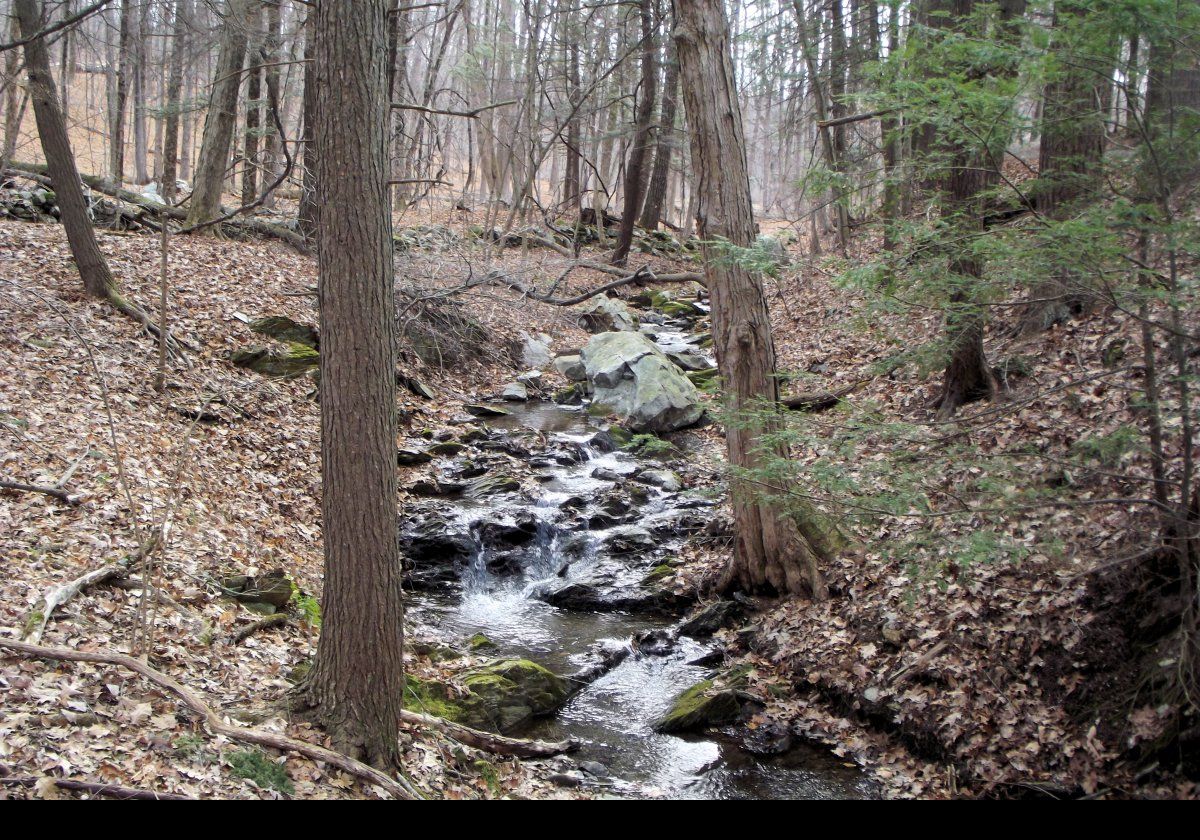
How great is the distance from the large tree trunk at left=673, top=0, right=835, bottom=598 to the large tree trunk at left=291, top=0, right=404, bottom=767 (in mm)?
3641

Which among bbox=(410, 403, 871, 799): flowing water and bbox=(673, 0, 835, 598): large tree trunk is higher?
bbox=(673, 0, 835, 598): large tree trunk

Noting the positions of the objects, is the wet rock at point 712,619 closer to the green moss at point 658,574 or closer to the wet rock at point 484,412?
the green moss at point 658,574

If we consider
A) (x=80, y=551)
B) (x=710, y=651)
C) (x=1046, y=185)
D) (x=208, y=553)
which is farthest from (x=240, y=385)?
(x=1046, y=185)

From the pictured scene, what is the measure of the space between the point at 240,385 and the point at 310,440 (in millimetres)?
1247

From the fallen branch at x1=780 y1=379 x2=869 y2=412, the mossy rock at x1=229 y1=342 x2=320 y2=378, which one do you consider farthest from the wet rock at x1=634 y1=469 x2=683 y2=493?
the mossy rock at x1=229 y1=342 x2=320 y2=378

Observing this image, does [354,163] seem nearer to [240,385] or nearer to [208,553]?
[208,553]

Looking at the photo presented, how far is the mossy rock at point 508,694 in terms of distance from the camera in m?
6.51

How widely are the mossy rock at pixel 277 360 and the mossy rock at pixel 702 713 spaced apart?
7.84 meters

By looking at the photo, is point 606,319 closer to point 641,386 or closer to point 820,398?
point 641,386

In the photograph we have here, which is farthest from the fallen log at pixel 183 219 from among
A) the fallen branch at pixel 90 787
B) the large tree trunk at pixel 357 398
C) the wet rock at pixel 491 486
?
the fallen branch at pixel 90 787

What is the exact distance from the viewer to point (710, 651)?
800cm

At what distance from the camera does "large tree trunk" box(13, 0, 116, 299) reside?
32.4 ft

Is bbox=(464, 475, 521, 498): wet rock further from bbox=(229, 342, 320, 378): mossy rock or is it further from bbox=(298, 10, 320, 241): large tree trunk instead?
bbox=(298, 10, 320, 241): large tree trunk

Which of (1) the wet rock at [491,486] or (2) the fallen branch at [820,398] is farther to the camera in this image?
(1) the wet rock at [491,486]
